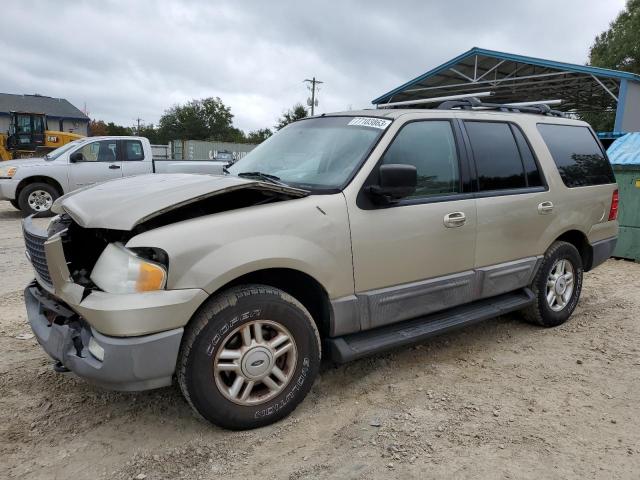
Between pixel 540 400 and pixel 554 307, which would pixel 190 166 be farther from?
pixel 540 400

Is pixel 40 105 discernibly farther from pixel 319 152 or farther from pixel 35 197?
pixel 319 152

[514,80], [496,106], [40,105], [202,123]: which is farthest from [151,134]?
[496,106]

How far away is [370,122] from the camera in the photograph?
11.3 feet

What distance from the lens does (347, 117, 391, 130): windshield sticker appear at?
336 centimetres

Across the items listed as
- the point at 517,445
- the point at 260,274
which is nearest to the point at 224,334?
the point at 260,274

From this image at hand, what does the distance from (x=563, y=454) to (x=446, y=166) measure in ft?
6.58

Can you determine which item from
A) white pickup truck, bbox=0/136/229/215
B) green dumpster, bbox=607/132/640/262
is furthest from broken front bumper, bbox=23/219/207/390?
white pickup truck, bbox=0/136/229/215

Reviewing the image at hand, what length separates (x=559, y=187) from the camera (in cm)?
432

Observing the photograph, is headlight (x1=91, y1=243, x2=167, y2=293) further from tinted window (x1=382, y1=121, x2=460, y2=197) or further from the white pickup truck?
the white pickup truck

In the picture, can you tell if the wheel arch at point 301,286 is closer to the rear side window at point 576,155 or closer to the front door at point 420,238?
the front door at point 420,238

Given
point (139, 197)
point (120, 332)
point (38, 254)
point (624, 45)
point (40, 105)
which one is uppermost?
point (624, 45)

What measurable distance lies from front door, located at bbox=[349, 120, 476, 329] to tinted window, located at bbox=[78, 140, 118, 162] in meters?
9.81

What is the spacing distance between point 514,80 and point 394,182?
55.3ft

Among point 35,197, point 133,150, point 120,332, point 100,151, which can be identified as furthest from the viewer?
point 133,150
